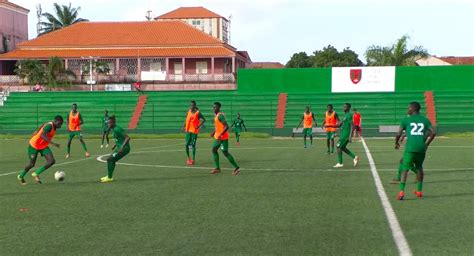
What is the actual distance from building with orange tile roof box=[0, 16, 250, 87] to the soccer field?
45.9m

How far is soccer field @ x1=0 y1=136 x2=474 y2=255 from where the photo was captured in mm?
7195

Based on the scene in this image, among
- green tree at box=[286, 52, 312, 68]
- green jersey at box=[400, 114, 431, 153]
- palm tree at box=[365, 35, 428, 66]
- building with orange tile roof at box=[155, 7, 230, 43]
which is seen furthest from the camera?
building with orange tile roof at box=[155, 7, 230, 43]

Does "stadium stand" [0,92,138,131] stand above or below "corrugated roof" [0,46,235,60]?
below

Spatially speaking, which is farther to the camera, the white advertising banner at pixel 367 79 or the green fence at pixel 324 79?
the green fence at pixel 324 79

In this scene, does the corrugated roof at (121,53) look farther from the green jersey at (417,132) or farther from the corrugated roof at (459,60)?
the corrugated roof at (459,60)

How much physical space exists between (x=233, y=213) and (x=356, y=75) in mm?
35579

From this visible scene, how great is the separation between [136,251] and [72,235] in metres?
1.36

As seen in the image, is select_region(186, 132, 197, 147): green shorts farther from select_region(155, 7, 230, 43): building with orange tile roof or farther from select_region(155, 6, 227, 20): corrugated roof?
select_region(155, 6, 227, 20): corrugated roof

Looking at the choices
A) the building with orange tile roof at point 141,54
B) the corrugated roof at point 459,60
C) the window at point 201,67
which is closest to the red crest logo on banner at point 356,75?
the building with orange tile roof at point 141,54

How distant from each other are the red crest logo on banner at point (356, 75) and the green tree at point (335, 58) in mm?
38444

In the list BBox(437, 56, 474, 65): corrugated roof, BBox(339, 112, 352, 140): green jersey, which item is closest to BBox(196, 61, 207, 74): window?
BBox(339, 112, 352, 140): green jersey

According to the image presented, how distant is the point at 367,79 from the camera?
43.5 metres

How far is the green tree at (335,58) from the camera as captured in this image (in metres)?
82.1

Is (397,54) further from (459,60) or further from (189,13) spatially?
(189,13)
